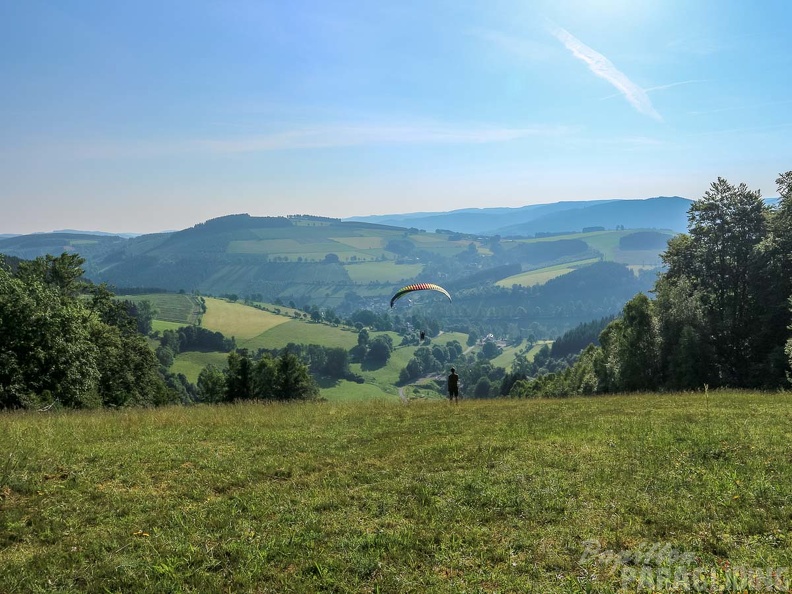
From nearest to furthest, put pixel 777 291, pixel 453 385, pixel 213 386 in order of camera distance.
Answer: pixel 453 385, pixel 777 291, pixel 213 386

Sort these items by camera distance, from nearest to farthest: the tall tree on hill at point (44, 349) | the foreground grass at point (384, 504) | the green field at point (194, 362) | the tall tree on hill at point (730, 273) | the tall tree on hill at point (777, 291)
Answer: the foreground grass at point (384, 504)
the tall tree on hill at point (44, 349)
the tall tree on hill at point (777, 291)
the tall tree on hill at point (730, 273)
the green field at point (194, 362)

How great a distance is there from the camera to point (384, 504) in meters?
9.83

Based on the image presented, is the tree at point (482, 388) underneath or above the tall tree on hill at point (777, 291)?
underneath

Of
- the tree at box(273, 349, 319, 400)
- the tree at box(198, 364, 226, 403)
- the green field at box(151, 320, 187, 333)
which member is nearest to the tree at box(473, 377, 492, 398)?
the tree at box(273, 349, 319, 400)

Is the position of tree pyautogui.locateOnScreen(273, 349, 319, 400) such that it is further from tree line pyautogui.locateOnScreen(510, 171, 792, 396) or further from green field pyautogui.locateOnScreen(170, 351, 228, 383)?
green field pyautogui.locateOnScreen(170, 351, 228, 383)

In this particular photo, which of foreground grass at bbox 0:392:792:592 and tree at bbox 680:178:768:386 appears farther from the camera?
tree at bbox 680:178:768:386

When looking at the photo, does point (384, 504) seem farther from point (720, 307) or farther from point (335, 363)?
point (335, 363)

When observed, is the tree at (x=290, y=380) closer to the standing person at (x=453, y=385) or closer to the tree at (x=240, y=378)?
the tree at (x=240, y=378)

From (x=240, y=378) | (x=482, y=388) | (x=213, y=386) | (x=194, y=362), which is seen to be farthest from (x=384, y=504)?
(x=482, y=388)

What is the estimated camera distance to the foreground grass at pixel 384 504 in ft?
24.0

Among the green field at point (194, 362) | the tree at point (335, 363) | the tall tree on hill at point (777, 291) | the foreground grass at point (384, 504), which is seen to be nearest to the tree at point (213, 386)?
the foreground grass at point (384, 504)

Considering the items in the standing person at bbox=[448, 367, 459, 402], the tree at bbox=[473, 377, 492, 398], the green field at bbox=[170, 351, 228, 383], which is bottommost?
the tree at bbox=[473, 377, 492, 398]

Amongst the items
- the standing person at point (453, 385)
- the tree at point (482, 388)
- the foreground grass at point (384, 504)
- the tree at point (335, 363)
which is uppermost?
the foreground grass at point (384, 504)

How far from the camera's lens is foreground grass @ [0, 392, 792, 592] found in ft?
24.0
